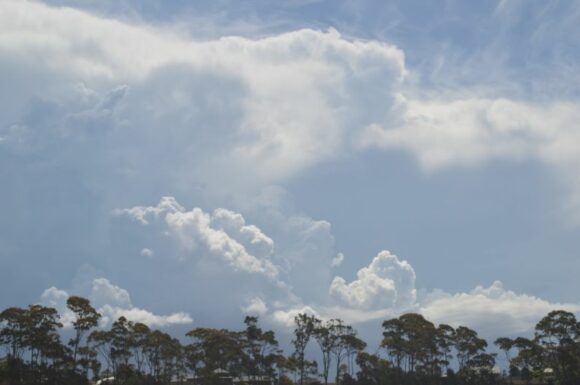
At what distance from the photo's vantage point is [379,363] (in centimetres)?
13175

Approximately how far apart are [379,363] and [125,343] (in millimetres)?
47410

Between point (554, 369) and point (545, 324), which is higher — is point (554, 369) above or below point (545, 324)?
below

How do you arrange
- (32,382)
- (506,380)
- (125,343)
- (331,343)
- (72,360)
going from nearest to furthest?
1. (32,382)
2. (72,360)
3. (125,343)
4. (331,343)
5. (506,380)

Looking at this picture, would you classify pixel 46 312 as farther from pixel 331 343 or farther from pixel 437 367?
pixel 437 367

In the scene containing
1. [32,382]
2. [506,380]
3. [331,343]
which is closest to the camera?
[32,382]

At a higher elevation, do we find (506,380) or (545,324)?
(545,324)

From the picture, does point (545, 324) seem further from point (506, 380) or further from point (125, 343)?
point (125, 343)

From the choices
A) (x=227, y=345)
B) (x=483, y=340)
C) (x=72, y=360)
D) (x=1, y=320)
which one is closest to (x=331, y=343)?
(x=227, y=345)

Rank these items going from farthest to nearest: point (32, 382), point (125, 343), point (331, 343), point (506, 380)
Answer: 1. point (506, 380)
2. point (331, 343)
3. point (125, 343)
4. point (32, 382)

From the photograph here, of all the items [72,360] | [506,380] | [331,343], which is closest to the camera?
[72,360]

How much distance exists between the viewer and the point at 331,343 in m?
131

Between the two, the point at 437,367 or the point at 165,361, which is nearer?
the point at 165,361

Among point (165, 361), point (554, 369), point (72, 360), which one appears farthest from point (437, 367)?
point (72, 360)

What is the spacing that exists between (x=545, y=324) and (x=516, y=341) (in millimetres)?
11183
